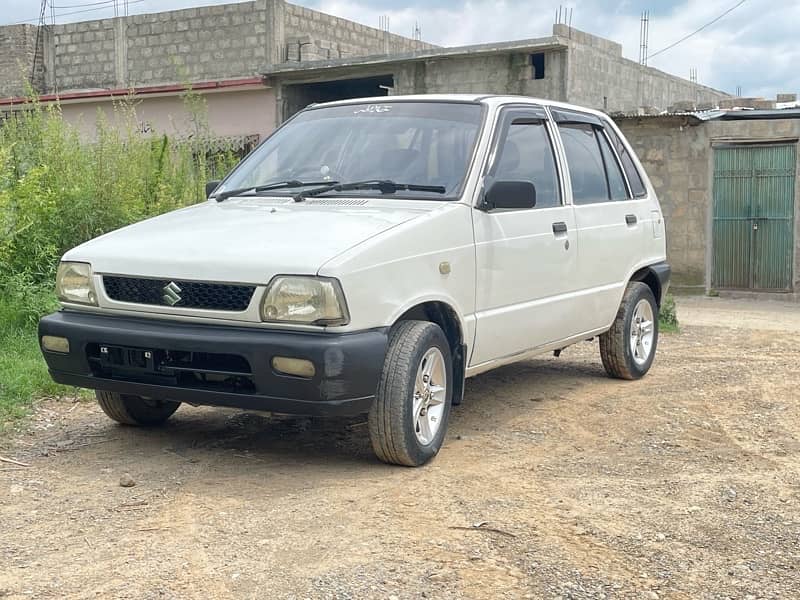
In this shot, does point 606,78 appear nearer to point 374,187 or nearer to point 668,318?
point 668,318

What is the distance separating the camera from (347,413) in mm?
4605

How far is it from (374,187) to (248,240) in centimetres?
98

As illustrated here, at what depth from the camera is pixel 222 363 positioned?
4691mm

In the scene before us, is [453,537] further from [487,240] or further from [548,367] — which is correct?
[548,367]

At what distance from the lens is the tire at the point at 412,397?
4.78 meters

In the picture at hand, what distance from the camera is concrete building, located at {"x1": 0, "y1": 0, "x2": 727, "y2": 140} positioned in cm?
1875

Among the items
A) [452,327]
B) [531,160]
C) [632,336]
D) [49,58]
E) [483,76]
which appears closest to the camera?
[452,327]

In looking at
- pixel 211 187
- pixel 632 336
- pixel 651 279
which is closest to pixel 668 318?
pixel 651 279

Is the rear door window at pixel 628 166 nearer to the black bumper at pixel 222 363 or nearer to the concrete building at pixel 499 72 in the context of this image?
the black bumper at pixel 222 363

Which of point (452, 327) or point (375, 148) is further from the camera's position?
point (375, 148)

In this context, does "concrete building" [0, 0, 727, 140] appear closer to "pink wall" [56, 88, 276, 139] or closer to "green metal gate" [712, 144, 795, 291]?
"pink wall" [56, 88, 276, 139]

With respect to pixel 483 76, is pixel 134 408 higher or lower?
lower

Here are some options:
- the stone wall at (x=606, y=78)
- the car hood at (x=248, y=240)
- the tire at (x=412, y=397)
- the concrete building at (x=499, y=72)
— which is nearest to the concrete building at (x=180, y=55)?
the concrete building at (x=499, y=72)

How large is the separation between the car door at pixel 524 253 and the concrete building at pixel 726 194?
401 inches
